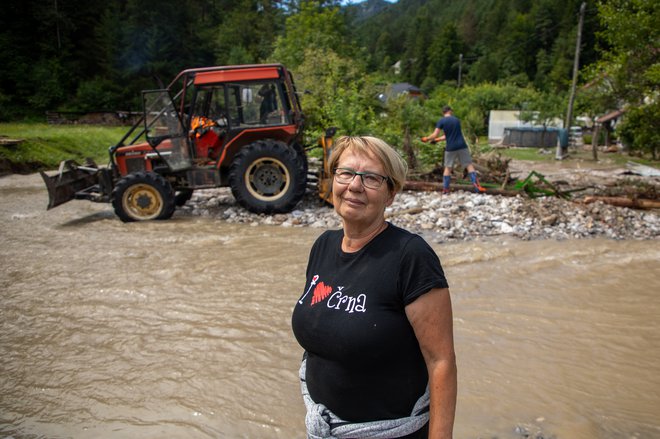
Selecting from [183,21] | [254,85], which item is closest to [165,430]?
[254,85]

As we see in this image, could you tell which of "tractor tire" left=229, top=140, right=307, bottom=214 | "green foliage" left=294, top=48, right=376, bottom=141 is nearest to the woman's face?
"tractor tire" left=229, top=140, right=307, bottom=214

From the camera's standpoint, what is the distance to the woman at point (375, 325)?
147cm

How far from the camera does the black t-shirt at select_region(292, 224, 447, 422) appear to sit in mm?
1480

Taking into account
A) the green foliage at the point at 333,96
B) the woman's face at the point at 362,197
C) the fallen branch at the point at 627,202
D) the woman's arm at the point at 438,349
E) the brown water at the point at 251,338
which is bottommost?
the brown water at the point at 251,338

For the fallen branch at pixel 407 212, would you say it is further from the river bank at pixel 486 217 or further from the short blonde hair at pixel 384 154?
the short blonde hair at pixel 384 154

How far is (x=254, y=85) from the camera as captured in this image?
8.10 meters

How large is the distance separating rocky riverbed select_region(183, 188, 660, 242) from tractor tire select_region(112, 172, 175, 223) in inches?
35.8

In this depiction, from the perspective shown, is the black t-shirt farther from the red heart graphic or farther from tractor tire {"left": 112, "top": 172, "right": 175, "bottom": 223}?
tractor tire {"left": 112, "top": 172, "right": 175, "bottom": 223}

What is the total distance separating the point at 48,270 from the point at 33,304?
3.75 ft

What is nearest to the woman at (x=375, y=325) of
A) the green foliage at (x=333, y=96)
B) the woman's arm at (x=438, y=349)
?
the woman's arm at (x=438, y=349)

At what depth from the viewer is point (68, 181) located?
817cm

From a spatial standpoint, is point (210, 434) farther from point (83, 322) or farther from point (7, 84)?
point (7, 84)

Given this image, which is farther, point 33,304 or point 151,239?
point 151,239

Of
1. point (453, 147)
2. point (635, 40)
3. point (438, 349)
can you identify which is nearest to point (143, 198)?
point (453, 147)
